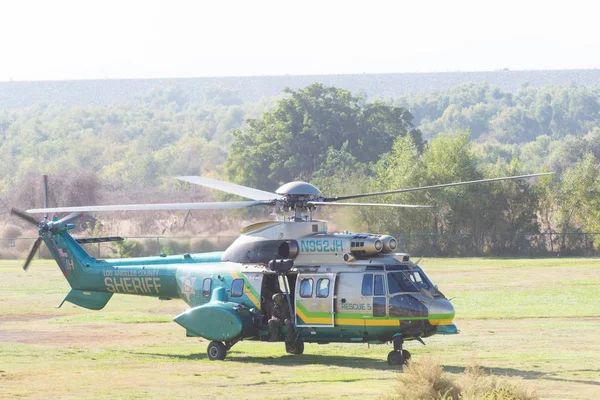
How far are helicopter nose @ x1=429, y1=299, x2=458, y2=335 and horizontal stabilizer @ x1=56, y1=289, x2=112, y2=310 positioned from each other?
358 inches

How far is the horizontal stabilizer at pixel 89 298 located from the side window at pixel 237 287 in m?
4.33

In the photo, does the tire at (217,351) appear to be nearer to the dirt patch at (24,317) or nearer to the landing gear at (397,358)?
the landing gear at (397,358)

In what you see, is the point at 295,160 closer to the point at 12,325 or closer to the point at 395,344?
the point at 12,325

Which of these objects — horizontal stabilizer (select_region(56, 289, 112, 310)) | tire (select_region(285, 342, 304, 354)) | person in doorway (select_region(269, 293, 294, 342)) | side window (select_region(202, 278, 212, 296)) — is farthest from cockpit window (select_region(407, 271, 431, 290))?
horizontal stabilizer (select_region(56, 289, 112, 310))

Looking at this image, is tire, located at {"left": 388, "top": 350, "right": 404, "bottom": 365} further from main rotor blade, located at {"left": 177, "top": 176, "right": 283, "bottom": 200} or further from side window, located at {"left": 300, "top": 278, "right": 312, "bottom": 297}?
main rotor blade, located at {"left": 177, "top": 176, "right": 283, "bottom": 200}

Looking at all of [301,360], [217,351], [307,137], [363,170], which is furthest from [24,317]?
[307,137]

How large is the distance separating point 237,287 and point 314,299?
2089mm

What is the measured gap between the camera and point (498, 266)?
6153 centimetres

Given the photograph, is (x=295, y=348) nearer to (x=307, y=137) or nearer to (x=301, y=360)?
(x=301, y=360)

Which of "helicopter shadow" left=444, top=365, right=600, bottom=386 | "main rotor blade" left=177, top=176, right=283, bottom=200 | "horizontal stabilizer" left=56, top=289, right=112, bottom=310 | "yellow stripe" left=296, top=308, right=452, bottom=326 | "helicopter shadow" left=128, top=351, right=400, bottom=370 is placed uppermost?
"main rotor blade" left=177, top=176, right=283, bottom=200

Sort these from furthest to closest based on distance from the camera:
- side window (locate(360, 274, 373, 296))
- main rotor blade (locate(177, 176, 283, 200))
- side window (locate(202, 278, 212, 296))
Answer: side window (locate(202, 278, 212, 296)) < main rotor blade (locate(177, 176, 283, 200)) < side window (locate(360, 274, 373, 296))

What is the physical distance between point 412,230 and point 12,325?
4040 cm

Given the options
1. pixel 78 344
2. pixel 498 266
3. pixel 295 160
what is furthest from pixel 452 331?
pixel 295 160

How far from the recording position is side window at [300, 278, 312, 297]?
24.4 metres
